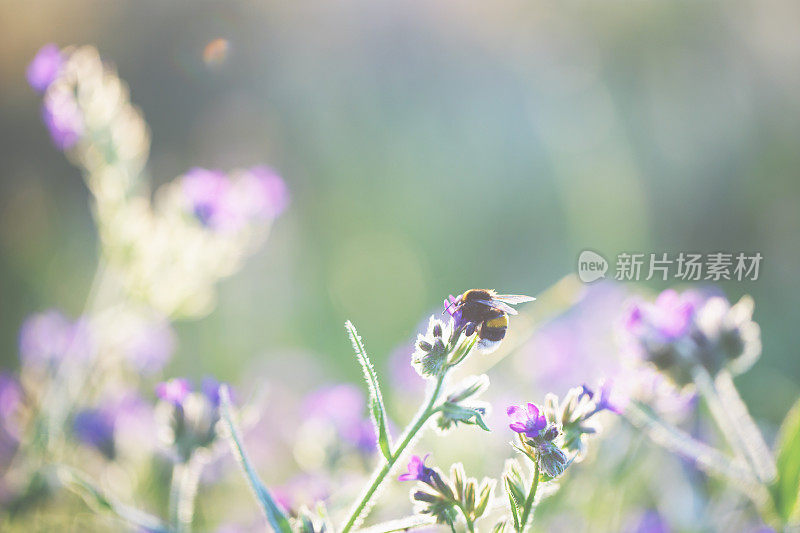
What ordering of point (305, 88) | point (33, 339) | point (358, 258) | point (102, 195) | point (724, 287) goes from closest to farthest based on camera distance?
point (102, 195) < point (33, 339) < point (724, 287) < point (358, 258) < point (305, 88)

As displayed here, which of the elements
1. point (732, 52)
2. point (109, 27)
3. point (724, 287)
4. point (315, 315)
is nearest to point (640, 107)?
point (732, 52)

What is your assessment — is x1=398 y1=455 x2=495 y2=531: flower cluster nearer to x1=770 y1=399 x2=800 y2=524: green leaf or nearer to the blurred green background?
x1=770 y1=399 x2=800 y2=524: green leaf

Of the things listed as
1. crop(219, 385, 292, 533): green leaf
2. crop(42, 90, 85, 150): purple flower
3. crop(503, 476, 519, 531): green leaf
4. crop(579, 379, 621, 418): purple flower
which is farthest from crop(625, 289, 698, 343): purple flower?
crop(42, 90, 85, 150): purple flower

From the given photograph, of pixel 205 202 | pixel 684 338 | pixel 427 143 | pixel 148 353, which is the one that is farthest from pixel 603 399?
pixel 427 143

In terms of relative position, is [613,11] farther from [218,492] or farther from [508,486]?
[508,486]

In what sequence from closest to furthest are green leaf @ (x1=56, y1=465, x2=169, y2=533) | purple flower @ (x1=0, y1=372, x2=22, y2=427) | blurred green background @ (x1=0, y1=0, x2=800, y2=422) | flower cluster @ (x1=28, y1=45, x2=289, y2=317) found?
green leaf @ (x1=56, y1=465, x2=169, y2=533), flower cluster @ (x1=28, y1=45, x2=289, y2=317), purple flower @ (x1=0, y1=372, x2=22, y2=427), blurred green background @ (x1=0, y1=0, x2=800, y2=422)

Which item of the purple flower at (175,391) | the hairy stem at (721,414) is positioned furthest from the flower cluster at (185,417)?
the hairy stem at (721,414)

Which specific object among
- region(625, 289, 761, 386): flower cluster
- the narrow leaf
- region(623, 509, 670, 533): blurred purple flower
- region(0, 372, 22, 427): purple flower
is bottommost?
region(623, 509, 670, 533): blurred purple flower

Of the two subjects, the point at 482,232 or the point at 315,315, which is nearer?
the point at 315,315
